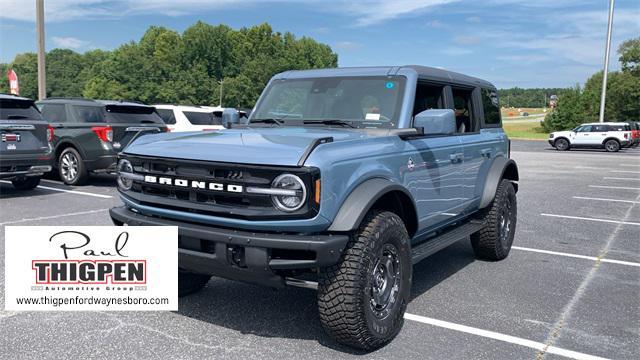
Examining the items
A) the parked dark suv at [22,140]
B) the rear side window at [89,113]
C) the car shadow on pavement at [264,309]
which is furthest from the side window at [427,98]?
the rear side window at [89,113]

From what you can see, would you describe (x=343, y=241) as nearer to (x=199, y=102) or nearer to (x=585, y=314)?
(x=585, y=314)

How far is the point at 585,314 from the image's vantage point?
4480mm

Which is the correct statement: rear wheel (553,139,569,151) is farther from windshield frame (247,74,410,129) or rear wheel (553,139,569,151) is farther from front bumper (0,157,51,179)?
windshield frame (247,74,410,129)

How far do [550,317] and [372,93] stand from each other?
2.30 m

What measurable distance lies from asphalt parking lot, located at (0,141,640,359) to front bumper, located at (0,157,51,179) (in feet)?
12.7

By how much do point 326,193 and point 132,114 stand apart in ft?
30.9

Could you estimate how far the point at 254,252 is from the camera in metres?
3.26

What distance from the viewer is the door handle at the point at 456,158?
4949 millimetres

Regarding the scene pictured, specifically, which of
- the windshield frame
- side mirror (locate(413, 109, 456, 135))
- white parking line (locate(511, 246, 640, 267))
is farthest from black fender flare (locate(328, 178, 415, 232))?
white parking line (locate(511, 246, 640, 267))

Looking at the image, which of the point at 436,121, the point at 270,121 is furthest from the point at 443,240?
the point at 270,121

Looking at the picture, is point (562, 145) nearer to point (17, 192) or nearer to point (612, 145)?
point (612, 145)

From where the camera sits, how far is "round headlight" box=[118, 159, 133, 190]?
13.3 feet

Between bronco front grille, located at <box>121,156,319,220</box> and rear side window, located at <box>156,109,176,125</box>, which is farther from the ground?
rear side window, located at <box>156,109,176,125</box>

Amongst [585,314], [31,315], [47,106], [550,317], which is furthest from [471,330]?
[47,106]
